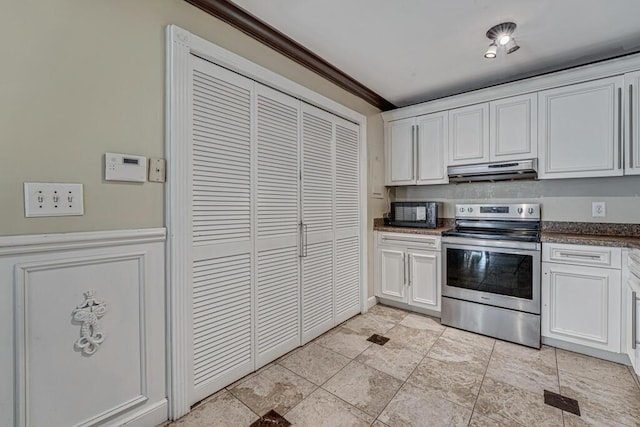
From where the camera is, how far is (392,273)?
10.3 feet

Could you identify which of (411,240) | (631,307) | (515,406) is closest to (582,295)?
(631,307)

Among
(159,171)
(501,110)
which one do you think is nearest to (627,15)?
(501,110)

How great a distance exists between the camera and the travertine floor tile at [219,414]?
1.51m

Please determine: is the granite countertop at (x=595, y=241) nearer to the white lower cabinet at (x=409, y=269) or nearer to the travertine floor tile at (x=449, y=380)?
the white lower cabinet at (x=409, y=269)

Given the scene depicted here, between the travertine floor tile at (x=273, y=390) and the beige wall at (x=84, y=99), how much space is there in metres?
1.16

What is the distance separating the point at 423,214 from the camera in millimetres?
3117

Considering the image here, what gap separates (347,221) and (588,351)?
215 centimetres

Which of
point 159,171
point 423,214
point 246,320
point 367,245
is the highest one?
point 159,171

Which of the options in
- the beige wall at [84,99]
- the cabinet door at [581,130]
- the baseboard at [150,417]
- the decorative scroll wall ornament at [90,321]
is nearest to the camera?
the beige wall at [84,99]

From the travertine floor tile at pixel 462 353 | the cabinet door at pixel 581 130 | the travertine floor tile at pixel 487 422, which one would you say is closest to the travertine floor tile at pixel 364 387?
the travertine floor tile at pixel 487 422

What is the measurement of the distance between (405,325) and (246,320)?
161cm

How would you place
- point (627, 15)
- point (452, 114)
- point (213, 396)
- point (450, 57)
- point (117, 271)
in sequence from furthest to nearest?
point (452, 114) → point (450, 57) → point (627, 15) → point (213, 396) → point (117, 271)

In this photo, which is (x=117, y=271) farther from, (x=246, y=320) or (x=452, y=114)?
(x=452, y=114)

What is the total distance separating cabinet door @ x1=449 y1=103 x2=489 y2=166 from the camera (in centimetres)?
277
